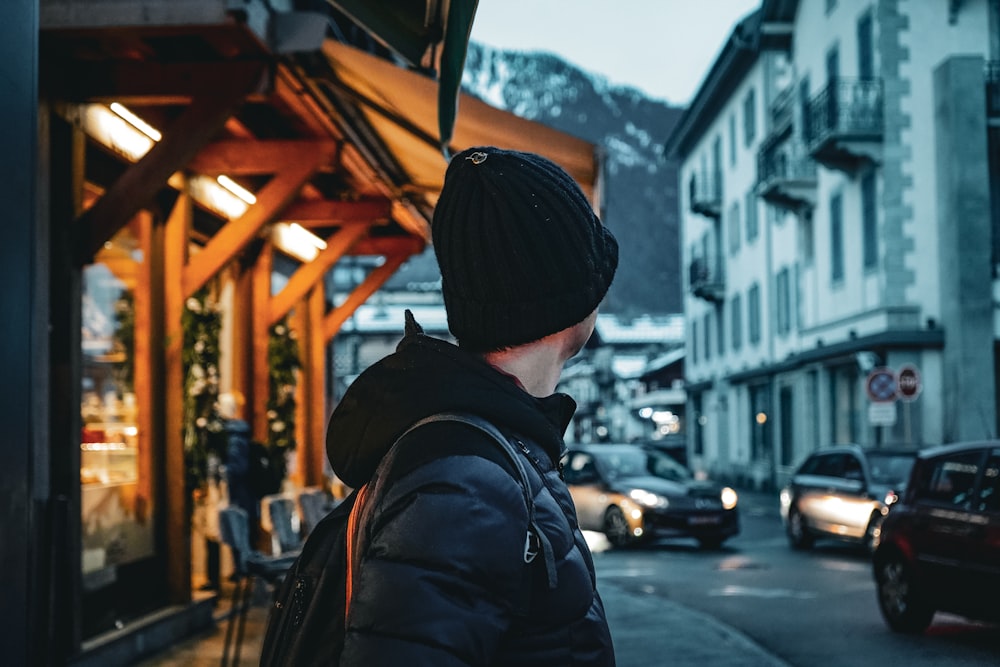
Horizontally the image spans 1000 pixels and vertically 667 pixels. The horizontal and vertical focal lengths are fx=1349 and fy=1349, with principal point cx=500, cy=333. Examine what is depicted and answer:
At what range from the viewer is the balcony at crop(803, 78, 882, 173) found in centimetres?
2830

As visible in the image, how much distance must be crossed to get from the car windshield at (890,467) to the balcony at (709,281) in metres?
27.9

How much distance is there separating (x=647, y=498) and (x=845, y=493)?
276 cm

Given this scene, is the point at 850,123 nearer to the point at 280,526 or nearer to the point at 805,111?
the point at 805,111

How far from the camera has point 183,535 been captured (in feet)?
32.3

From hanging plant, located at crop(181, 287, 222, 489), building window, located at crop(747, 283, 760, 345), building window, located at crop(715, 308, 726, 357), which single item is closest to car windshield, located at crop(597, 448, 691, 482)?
hanging plant, located at crop(181, 287, 222, 489)

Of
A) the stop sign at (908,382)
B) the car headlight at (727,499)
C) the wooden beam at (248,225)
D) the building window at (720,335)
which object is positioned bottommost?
the car headlight at (727,499)

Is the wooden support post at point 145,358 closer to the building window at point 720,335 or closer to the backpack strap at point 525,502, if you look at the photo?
the backpack strap at point 525,502

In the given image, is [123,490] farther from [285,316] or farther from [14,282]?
[14,282]

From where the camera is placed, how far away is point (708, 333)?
50.4 meters

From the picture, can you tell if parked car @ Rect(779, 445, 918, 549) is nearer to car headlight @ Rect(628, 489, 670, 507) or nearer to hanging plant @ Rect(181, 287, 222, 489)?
car headlight @ Rect(628, 489, 670, 507)

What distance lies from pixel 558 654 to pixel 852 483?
17520mm

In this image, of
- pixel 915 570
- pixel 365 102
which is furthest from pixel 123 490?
pixel 915 570

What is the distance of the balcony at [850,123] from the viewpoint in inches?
1114

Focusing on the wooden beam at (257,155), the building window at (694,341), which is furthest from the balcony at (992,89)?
the building window at (694,341)
